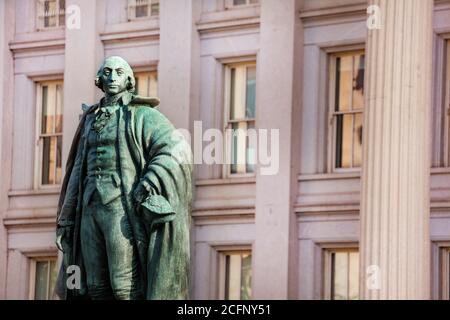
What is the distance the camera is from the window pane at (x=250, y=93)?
120ft

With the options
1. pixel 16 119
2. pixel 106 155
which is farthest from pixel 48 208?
pixel 106 155

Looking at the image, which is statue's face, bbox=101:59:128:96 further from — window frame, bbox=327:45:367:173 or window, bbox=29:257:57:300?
window, bbox=29:257:57:300

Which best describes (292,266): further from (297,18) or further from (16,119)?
(16,119)

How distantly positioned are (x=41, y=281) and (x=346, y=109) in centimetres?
638

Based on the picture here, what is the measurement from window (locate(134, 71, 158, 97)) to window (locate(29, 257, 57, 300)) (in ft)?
10.2

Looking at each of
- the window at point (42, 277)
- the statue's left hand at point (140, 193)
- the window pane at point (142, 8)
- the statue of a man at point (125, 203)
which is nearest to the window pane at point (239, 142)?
the window pane at point (142, 8)

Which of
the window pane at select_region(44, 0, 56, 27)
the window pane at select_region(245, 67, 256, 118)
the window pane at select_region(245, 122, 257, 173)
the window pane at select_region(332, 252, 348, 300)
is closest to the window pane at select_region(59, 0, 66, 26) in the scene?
the window pane at select_region(44, 0, 56, 27)

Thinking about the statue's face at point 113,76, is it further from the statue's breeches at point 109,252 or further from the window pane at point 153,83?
the window pane at point 153,83

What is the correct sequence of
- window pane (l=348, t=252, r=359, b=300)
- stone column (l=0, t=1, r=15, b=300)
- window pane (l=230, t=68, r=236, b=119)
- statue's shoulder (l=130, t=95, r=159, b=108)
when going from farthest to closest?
stone column (l=0, t=1, r=15, b=300), window pane (l=230, t=68, r=236, b=119), window pane (l=348, t=252, r=359, b=300), statue's shoulder (l=130, t=95, r=159, b=108)

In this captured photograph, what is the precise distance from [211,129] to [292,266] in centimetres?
244

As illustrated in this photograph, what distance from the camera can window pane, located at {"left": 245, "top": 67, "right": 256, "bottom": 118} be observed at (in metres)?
36.7

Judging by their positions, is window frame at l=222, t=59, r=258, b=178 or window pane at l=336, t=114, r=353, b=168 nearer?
window pane at l=336, t=114, r=353, b=168

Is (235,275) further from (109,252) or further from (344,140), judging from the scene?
(109,252)

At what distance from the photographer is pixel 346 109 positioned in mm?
35406
